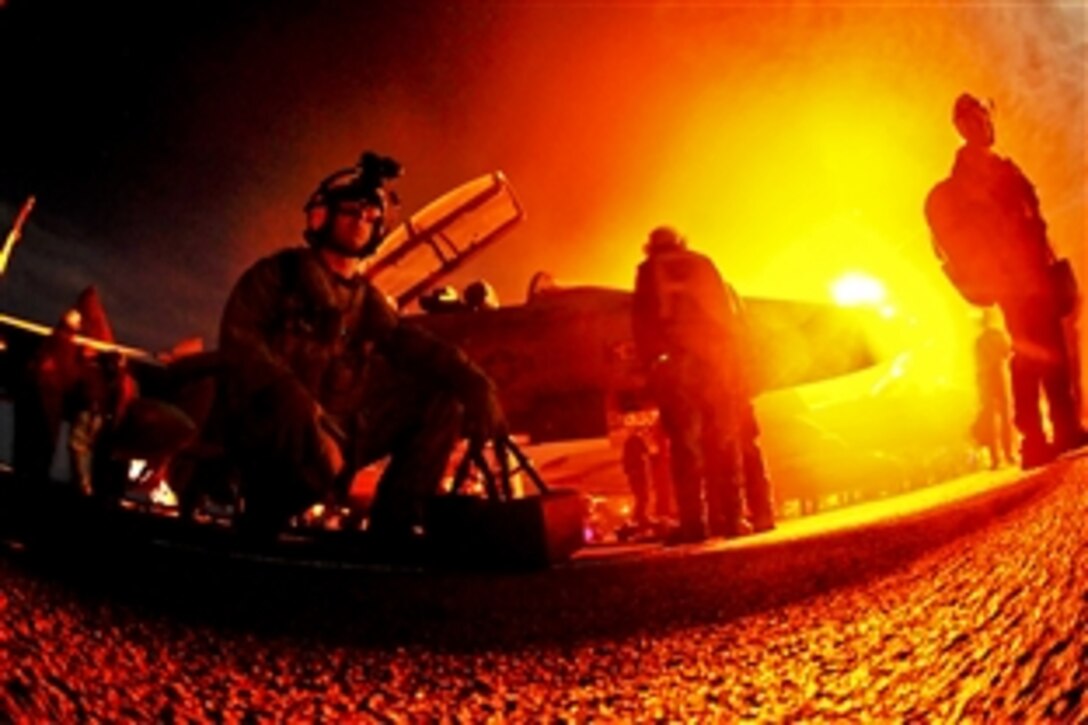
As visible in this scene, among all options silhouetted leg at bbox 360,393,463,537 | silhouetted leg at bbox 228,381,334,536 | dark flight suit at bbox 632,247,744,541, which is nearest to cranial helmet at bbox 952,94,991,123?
dark flight suit at bbox 632,247,744,541

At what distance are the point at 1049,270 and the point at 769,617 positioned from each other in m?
1.72

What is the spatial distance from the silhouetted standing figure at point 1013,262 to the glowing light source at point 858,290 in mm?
1782

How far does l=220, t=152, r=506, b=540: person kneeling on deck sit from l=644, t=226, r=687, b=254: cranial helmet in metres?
1.10

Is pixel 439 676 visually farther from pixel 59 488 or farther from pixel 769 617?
pixel 59 488

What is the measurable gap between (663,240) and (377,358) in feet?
4.17

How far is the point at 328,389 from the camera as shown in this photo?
1917 mm

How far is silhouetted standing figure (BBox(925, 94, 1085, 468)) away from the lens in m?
1.97

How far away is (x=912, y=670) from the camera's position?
2.09 feet

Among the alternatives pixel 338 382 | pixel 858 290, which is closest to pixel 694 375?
pixel 338 382

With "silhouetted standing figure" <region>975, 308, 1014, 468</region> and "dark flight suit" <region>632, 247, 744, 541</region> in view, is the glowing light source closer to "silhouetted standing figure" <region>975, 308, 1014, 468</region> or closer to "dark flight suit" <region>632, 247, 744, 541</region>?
"silhouetted standing figure" <region>975, 308, 1014, 468</region>

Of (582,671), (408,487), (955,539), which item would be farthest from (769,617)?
(408,487)

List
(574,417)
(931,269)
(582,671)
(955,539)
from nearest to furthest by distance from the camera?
(582,671)
(955,539)
(574,417)
(931,269)

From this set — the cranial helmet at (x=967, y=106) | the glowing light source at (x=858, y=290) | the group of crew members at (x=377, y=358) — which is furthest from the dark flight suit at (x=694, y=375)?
the glowing light source at (x=858, y=290)

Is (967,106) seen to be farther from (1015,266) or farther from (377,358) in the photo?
(377,358)
